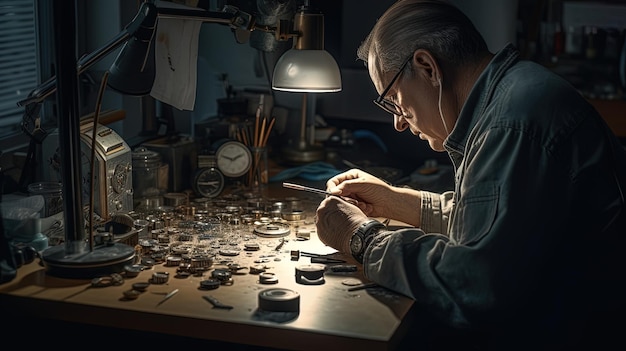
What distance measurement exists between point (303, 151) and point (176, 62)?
756 millimetres

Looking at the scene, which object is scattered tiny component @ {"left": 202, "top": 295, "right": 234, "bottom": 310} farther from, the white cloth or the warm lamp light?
the white cloth

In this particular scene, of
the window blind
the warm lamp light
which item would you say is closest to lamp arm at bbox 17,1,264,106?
the warm lamp light

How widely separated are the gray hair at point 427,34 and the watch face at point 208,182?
0.95m

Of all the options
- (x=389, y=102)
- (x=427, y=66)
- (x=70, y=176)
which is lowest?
(x=70, y=176)

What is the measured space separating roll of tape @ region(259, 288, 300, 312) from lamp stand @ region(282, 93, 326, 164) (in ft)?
5.43

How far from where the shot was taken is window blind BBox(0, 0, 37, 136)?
3.05m

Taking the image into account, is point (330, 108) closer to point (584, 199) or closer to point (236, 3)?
point (236, 3)

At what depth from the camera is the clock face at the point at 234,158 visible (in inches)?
123

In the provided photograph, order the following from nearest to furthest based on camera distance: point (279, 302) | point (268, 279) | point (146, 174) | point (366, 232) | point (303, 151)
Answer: point (279, 302) → point (268, 279) → point (366, 232) → point (146, 174) → point (303, 151)

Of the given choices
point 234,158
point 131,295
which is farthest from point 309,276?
point 234,158

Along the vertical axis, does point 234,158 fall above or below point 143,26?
below

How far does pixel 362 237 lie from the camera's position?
222 centimetres

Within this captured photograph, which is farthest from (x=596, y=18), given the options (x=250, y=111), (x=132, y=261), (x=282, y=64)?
(x=132, y=261)

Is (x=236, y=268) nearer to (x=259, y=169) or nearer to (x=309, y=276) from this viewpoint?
(x=309, y=276)
